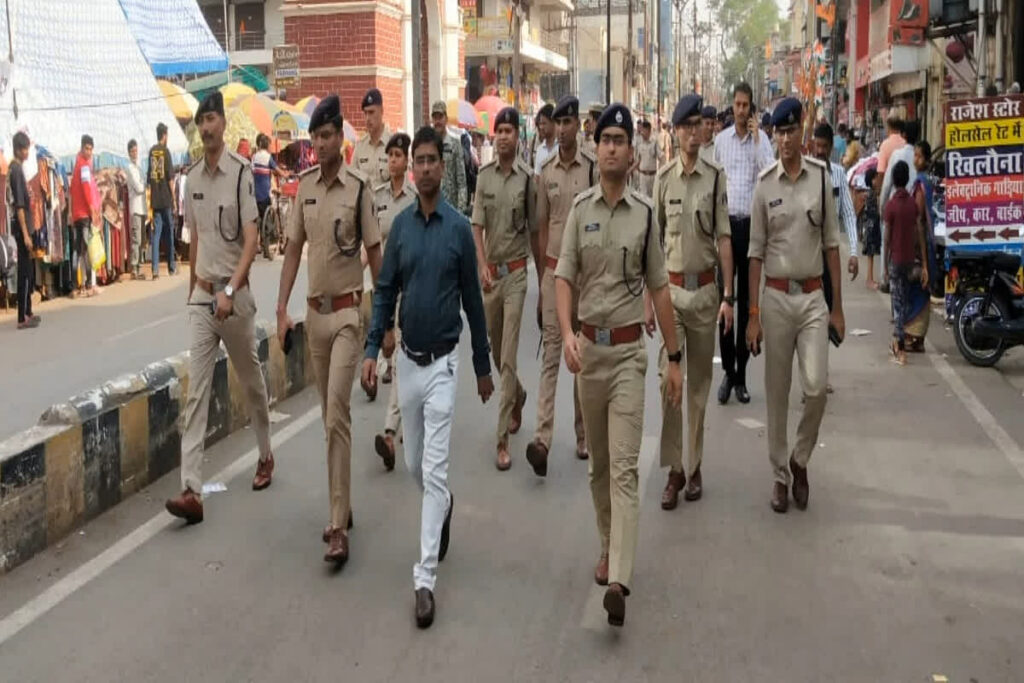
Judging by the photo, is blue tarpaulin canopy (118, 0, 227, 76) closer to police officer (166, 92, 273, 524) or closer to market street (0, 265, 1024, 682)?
market street (0, 265, 1024, 682)

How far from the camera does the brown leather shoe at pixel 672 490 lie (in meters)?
6.54

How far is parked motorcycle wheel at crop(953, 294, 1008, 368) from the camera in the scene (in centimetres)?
1028

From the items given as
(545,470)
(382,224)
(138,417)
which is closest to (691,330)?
(545,470)

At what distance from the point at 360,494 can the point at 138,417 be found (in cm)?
139

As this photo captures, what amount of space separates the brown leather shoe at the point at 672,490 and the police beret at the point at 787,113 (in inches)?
79.0

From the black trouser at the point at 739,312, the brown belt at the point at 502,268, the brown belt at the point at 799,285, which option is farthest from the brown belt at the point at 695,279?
the black trouser at the point at 739,312

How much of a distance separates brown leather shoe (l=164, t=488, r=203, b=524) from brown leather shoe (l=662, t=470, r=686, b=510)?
8.26ft

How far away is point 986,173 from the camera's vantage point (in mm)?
11273

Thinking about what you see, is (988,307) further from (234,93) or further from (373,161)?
(234,93)

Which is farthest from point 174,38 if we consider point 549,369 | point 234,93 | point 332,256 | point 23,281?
point 332,256

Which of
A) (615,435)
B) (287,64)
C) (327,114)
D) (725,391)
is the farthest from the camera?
(287,64)

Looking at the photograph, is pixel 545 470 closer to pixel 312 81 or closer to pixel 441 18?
pixel 312 81

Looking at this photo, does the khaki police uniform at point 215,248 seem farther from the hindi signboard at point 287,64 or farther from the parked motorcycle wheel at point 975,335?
the hindi signboard at point 287,64

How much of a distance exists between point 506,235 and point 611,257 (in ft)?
8.21
